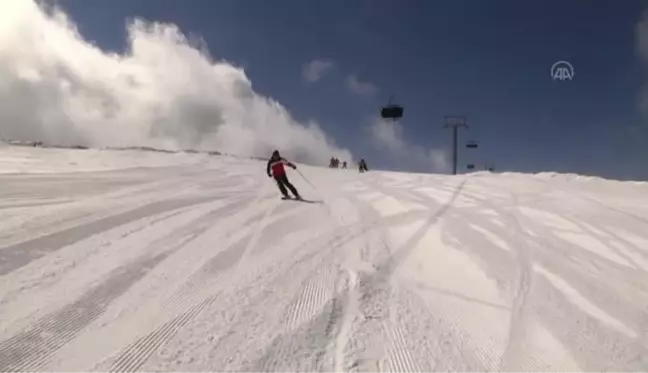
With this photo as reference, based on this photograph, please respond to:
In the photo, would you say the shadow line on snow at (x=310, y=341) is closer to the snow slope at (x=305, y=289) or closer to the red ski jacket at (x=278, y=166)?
the snow slope at (x=305, y=289)

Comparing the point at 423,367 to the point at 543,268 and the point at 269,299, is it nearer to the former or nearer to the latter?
the point at 269,299

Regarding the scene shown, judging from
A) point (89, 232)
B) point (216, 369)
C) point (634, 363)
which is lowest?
point (634, 363)

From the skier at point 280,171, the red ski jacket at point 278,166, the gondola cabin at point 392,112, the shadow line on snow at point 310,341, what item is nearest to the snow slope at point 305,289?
the shadow line on snow at point 310,341

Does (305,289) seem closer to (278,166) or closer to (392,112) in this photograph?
(278,166)

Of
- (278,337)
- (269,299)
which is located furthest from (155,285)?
(278,337)

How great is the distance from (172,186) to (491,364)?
37.2 feet

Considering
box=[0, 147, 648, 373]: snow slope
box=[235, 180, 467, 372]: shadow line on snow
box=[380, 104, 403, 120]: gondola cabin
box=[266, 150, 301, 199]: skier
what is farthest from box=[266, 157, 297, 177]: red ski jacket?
box=[380, 104, 403, 120]: gondola cabin

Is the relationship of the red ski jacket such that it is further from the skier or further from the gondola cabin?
the gondola cabin

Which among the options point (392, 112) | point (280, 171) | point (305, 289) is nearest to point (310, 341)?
point (305, 289)

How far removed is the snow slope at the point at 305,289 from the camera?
12.3 feet

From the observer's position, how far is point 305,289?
5207mm

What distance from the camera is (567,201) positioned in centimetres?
1304

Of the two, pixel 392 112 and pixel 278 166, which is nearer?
pixel 278 166

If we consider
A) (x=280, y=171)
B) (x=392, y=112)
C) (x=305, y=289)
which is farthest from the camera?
(x=392, y=112)
